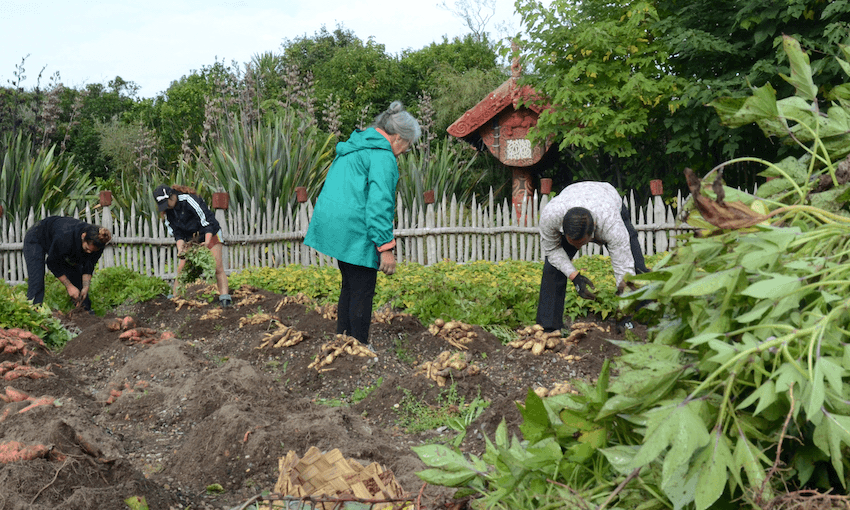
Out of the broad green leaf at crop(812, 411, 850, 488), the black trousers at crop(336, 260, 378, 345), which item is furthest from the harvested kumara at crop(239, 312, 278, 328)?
the broad green leaf at crop(812, 411, 850, 488)

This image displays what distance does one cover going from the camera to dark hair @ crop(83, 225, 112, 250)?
277 inches

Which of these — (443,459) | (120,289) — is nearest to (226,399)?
(443,459)

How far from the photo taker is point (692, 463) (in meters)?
0.82

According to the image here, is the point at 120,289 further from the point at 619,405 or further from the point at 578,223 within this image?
the point at 619,405

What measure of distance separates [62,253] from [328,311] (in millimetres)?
3229

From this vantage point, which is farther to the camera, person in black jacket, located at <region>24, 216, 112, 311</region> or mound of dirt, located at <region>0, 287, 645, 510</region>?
person in black jacket, located at <region>24, 216, 112, 311</region>

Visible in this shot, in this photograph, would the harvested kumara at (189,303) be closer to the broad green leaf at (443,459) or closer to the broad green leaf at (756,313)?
the broad green leaf at (443,459)

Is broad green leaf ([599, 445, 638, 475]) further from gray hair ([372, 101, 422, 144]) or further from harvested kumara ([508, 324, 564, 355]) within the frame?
harvested kumara ([508, 324, 564, 355])

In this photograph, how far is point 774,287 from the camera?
764 millimetres

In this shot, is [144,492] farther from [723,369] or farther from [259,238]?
[259,238]

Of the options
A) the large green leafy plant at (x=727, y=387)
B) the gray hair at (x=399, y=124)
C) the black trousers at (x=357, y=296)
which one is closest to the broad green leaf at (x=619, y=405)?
the large green leafy plant at (x=727, y=387)

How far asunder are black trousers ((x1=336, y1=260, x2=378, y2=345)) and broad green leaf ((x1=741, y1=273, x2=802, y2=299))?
4.02m

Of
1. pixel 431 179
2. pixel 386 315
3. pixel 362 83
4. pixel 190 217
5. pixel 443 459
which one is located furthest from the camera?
pixel 362 83

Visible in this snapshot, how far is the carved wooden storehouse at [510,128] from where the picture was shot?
12328mm
